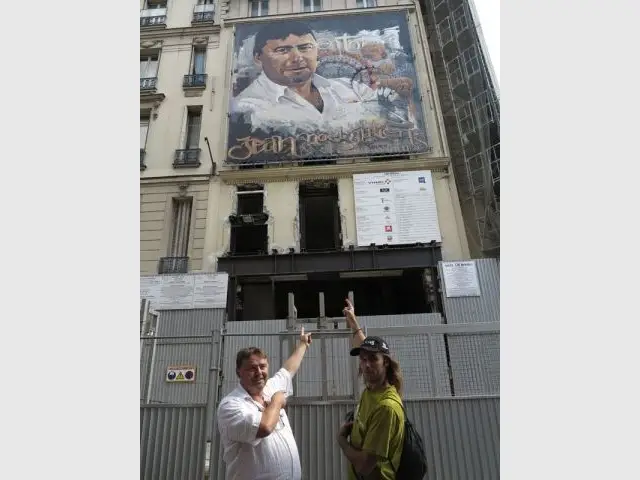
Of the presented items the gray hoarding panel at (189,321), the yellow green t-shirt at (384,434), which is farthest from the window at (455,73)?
the yellow green t-shirt at (384,434)

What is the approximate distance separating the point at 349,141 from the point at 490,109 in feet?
19.0

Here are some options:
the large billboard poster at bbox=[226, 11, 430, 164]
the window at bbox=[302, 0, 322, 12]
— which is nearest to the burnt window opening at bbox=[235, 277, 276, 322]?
the large billboard poster at bbox=[226, 11, 430, 164]

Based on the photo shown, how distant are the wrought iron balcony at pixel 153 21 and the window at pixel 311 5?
23.9ft

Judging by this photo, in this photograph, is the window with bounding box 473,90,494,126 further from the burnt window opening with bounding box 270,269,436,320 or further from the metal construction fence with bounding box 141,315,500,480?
the metal construction fence with bounding box 141,315,500,480

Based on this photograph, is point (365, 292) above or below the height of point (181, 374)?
above

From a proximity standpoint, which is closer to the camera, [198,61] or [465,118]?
[465,118]

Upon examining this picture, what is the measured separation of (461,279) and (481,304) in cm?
100

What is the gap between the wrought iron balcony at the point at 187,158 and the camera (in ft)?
55.0

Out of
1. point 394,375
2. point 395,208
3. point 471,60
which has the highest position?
point 471,60

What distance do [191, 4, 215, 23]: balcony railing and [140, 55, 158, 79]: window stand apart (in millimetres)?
2929

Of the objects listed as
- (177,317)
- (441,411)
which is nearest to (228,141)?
(177,317)

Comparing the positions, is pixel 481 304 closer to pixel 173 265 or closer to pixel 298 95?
pixel 173 265

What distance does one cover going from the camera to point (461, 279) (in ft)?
43.1

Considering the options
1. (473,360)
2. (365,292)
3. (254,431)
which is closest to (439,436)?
(473,360)
